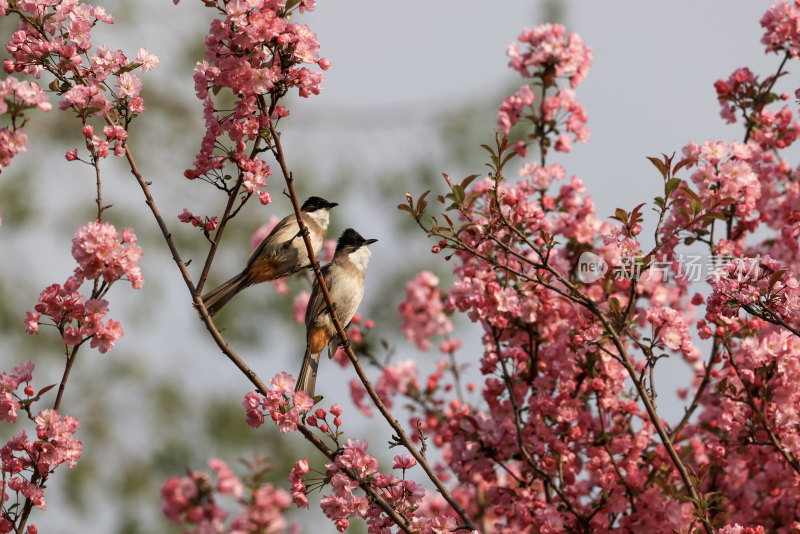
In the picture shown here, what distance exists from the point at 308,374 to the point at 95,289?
200 cm

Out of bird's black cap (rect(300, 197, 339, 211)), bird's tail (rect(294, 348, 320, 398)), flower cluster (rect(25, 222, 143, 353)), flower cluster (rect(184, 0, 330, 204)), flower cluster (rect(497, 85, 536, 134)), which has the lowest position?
flower cluster (rect(25, 222, 143, 353))

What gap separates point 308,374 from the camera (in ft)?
14.9

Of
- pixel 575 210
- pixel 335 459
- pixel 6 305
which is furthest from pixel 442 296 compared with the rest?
pixel 6 305

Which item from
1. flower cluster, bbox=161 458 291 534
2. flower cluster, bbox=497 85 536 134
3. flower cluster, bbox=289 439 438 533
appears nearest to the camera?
flower cluster, bbox=161 458 291 534

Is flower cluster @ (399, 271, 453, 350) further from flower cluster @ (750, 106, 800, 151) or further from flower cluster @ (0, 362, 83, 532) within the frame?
flower cluster @ (0, 362, 83, 532)

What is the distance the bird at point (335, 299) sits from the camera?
4605 mm

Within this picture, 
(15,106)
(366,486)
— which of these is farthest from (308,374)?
(15,106)

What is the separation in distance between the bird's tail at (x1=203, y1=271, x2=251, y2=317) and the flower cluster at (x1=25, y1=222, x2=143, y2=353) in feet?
3.81

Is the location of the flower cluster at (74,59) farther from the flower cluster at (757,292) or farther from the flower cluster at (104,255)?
the flower cluster at (757,292)

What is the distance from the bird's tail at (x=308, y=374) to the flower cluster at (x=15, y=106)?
2388 millimetres

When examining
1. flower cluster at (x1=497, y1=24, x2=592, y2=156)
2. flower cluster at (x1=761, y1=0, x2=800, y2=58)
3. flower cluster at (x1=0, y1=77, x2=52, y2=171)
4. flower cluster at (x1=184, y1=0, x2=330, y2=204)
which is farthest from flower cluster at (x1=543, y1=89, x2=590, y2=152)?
flower cluster at (x1=0, y1=77, x2=52, y2=171)

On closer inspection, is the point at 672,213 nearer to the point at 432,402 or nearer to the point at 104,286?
the point at 432,402

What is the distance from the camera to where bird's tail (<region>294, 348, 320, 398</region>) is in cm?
446

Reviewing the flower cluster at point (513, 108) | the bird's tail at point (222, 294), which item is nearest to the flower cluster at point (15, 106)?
the bird's tail at point (222, 294)
